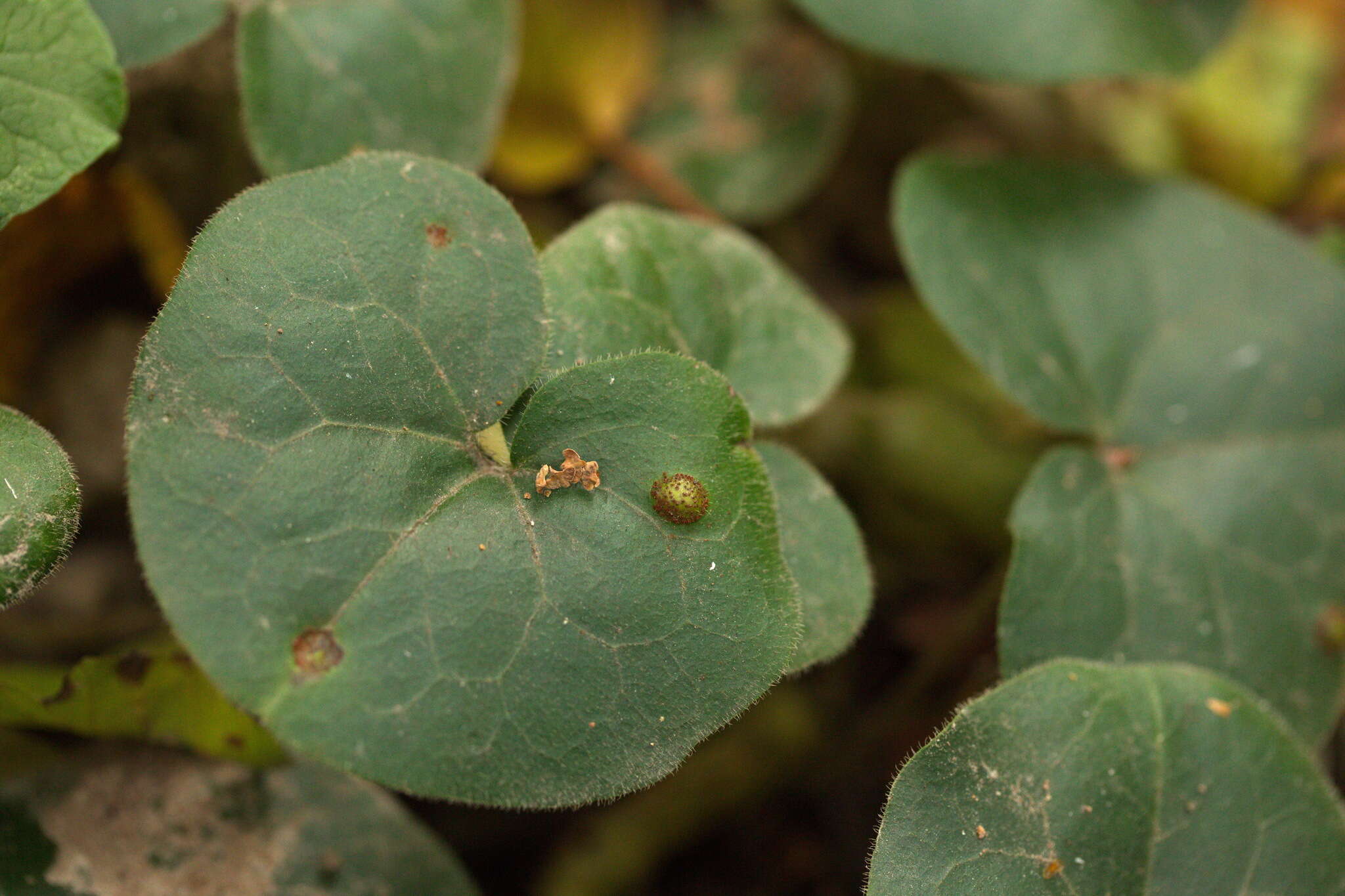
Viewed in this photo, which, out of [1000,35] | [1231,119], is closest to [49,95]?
[1000,35]

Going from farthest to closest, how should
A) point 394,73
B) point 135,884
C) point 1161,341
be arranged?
1. point 1161,341
2. point 394,73
3. point 135,884

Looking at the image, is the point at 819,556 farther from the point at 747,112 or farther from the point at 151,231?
the point at 747,112

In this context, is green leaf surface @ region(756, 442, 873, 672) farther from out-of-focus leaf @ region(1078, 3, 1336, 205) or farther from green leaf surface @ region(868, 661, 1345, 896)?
out-of-focus leaf @ region(1078, 3, 1336, 205)

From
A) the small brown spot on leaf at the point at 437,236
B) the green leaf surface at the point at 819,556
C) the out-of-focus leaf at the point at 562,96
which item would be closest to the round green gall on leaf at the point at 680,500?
the green leaf surface at the point at 819,556

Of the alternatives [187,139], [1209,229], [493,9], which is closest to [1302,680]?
[1209,229]

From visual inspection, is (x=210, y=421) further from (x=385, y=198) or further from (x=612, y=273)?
(x=612, y=273)
